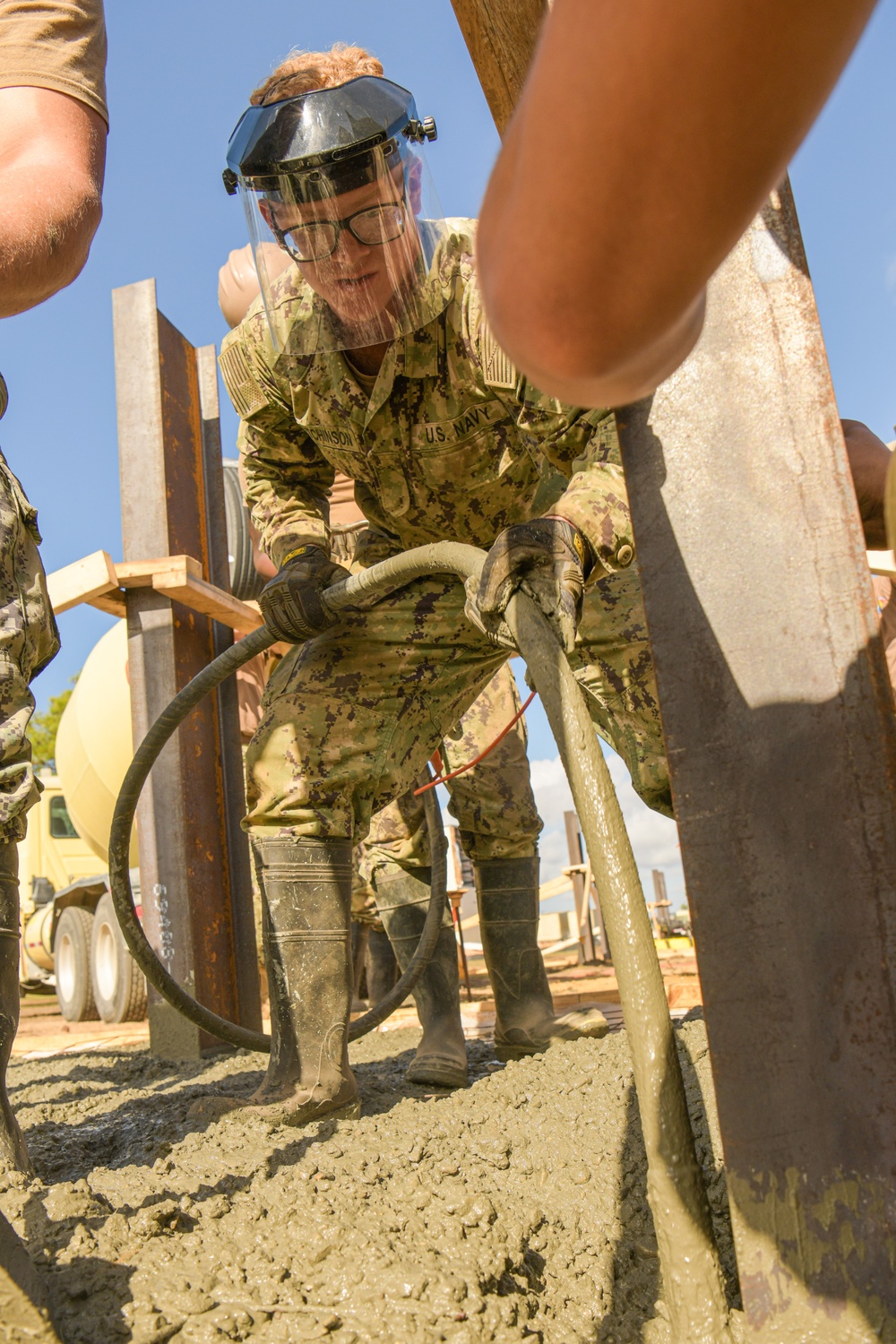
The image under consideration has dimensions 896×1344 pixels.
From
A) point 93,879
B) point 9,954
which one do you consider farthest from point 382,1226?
point 93,879

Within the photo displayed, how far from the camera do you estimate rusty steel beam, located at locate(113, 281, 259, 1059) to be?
3.66 meters

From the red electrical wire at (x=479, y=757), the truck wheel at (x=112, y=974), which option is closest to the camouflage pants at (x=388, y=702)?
the red electrical wire at (x=479, y=757)

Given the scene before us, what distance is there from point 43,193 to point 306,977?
1.64 m

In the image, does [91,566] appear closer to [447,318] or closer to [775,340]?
[447,318]

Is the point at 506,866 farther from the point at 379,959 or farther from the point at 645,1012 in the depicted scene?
the point at 645,1012

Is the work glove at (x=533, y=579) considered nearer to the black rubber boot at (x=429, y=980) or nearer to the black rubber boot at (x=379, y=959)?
the black rubber boot at (x=429, y=980)

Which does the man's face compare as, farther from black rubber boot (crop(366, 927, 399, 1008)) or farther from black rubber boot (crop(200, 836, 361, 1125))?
black rubber boot (crop(366, 927, 399, 1008))

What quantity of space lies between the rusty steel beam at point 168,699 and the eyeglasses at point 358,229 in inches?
72.9

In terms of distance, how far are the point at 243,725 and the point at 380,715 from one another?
428 cm

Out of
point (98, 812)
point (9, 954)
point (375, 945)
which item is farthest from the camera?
point (98, 812)

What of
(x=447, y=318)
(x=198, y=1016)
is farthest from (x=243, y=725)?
(x=447, y=318)

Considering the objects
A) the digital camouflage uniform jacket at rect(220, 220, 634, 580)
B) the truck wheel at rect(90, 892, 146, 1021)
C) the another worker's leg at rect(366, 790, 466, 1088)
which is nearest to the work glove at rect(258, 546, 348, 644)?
the digital camouflage uniform jacket at rect(220, 220, 634, 580)

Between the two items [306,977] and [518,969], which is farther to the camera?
[518,969]

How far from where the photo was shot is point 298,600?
243cm
